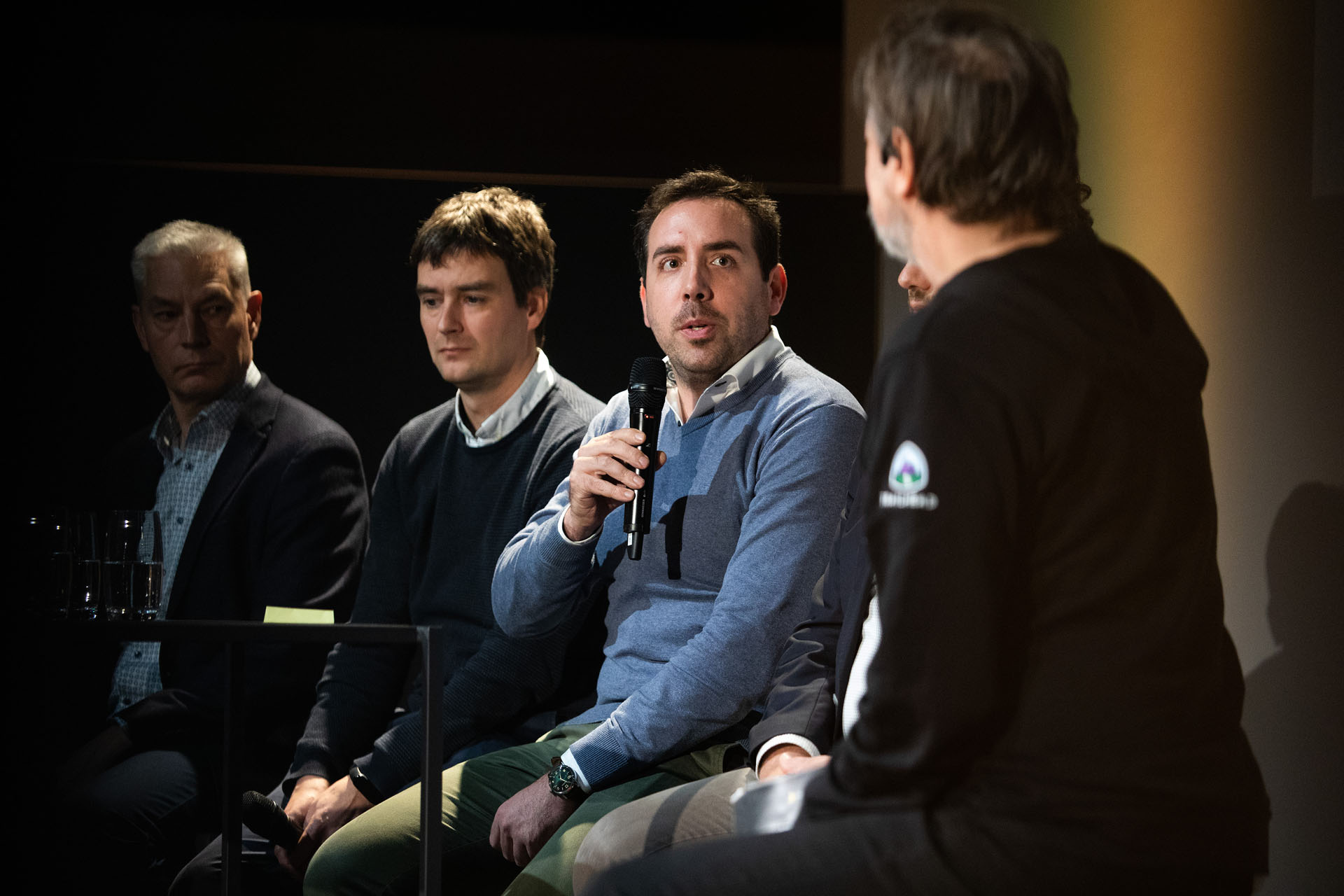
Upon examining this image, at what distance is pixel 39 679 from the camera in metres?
2.16

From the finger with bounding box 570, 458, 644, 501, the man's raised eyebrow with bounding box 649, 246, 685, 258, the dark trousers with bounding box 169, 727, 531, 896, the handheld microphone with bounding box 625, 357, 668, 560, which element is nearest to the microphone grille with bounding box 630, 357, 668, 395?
the handheld microphone with bounding box 625, 357, 668, 560

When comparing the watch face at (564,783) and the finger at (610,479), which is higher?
the finger at (610,479)

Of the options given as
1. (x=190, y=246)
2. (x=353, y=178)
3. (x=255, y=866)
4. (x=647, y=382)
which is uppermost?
(x=353, y=178)

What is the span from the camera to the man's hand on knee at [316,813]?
213cm

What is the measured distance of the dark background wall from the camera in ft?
9.38

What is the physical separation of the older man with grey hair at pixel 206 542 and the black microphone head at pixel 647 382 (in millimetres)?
1027

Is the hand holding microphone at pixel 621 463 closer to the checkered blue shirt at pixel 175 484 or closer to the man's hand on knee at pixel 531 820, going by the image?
the man's hand on knee at pixel 531 820

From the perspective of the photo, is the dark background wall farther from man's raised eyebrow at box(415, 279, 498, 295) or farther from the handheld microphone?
the handheld microphone

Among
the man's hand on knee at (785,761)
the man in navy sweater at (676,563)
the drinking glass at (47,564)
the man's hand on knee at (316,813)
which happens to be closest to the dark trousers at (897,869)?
the man's hand on knee at (785,761)

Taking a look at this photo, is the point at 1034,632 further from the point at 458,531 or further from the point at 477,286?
the point at 477,286

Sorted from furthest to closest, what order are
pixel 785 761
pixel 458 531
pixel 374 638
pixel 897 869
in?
pixel 458 531, pixel 374 638, pixel 785 761, pixel 897 869

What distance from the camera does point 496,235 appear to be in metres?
2.74

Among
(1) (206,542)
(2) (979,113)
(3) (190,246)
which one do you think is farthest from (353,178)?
(2) (979,113)

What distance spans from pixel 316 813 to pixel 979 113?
6.10ft
